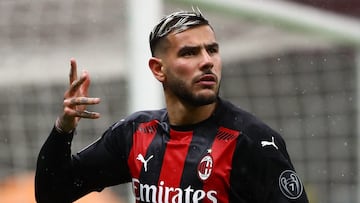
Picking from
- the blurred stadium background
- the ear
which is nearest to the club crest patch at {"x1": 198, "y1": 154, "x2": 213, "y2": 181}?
the ear

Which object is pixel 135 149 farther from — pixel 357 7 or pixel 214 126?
pixel 357 7

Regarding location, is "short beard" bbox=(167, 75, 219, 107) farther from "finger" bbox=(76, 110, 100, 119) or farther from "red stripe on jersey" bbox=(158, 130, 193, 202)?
"finger" bbox=(76, 110, 100, 119)

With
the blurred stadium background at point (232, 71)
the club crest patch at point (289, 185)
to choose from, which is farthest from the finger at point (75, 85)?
the blurred stadium background at point (232, 71)

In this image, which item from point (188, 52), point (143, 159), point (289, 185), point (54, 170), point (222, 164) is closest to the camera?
point (289, 185)

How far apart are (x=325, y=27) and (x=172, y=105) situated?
2840 millimetres

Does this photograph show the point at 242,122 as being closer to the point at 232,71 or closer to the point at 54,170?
the point at 54,170

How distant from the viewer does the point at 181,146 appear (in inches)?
141

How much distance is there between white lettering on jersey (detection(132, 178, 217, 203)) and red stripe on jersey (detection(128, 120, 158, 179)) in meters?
0.05

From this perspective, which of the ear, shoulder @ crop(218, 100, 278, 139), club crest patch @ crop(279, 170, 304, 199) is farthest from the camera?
the ear

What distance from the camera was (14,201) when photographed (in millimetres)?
6812

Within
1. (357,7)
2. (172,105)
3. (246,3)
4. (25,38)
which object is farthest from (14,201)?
(172,105)

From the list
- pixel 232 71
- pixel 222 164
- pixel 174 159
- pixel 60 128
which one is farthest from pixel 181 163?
pixel 232 71

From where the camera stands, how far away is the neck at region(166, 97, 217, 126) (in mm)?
3592

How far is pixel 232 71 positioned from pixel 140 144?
18.9 feet
